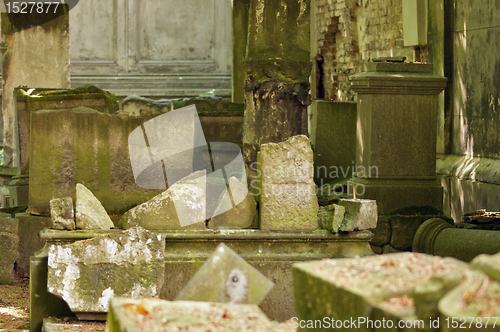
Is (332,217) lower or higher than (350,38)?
lower

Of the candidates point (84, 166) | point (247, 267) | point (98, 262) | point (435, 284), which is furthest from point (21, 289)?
point (435, 284)

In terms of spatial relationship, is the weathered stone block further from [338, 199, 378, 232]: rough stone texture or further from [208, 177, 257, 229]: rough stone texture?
[338, 199, 378, 232]: rough stone texture

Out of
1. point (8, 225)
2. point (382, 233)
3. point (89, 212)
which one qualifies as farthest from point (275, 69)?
point (8, 225)

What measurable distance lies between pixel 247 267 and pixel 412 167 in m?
3.42

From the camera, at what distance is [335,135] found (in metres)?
7.59

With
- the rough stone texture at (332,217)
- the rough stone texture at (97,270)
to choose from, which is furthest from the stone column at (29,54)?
the rough stone texture at (332,217)

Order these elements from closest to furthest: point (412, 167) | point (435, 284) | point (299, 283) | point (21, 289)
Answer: point (435, 284) < point (299, 283) < point (21, 289) < point (412, 167)

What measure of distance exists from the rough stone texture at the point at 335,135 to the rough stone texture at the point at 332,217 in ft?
10.6

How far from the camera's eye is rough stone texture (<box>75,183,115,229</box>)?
13.5 feet

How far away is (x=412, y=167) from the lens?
229 inches

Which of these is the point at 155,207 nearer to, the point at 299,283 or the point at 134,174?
the point at 134,174

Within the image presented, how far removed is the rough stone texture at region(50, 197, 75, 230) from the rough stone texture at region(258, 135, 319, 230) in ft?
3.77

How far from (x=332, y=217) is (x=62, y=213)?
1.62 m

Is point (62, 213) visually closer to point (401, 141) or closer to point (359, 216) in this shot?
point (359, 216)
